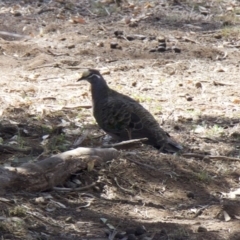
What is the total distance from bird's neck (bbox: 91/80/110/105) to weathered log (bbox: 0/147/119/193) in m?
1.72

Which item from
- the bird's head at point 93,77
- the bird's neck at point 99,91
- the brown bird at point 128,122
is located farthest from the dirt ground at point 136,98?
the bird's head at point 93,77

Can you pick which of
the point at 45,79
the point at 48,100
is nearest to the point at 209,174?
the point at 48,100

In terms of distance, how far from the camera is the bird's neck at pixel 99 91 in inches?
352

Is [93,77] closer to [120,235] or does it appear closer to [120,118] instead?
[120,118]

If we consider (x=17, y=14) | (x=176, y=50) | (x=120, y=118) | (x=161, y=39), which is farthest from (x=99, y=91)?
(x=17, y=14)

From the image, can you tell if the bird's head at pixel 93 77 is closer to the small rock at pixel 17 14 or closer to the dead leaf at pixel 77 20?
the dead leaf at pixel 77 20

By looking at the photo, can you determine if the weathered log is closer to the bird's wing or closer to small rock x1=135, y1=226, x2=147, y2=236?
small rock x1=135, y1=226, x2=147, y2=236

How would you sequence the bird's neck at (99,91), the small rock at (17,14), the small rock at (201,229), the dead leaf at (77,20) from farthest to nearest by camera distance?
the small rock at (17,14), the dead leaf at (77,20), the bird's neck at (99,91), the small rock at (201,229)

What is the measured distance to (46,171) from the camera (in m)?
6.70

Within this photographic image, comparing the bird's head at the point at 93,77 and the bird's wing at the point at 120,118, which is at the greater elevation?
the bird's head at the point at 93,77

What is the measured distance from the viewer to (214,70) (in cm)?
1181

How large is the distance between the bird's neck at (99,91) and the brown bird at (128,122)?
0.07m

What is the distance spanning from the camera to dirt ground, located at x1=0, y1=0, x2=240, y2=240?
6.45 m

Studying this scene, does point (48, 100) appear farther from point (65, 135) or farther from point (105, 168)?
point (105, 168)
